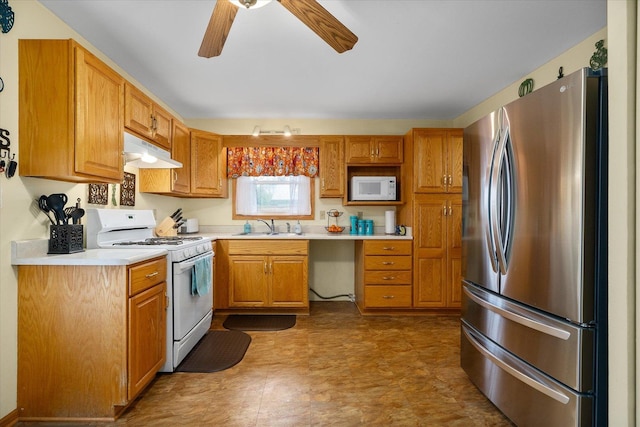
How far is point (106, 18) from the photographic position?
202 cm

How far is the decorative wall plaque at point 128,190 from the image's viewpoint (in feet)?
9.10

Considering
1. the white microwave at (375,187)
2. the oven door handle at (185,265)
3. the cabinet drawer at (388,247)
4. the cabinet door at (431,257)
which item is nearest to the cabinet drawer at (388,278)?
the cabinet door at (431,257)

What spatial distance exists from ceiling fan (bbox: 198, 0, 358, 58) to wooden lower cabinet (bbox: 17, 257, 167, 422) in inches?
54.3

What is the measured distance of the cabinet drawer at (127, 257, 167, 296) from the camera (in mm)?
1770

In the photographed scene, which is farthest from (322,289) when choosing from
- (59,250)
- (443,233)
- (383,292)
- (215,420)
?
(59,250)

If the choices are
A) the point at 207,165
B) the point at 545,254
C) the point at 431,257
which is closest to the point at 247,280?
the point at 207,165

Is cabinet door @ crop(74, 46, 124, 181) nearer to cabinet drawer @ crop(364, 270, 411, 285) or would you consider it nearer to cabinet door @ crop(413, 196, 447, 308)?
cabinet drawer @ crop(364, 270, 411, 285)

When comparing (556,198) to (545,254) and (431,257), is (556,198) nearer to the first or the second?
(545,254)

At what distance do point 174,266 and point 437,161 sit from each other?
9.56 feet

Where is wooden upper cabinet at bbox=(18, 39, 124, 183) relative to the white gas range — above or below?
above

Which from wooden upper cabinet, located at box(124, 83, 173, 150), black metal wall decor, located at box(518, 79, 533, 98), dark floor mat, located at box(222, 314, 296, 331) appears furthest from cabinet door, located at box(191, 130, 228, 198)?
black metal wall decor, located at box(518, 79, 533, 98)

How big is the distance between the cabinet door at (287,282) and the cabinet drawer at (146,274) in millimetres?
1432

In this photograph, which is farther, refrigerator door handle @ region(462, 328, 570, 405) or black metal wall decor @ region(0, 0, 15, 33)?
black metal wall decor @ region(0, 0, 15, 33)

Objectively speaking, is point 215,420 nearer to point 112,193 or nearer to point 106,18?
point 112,193
